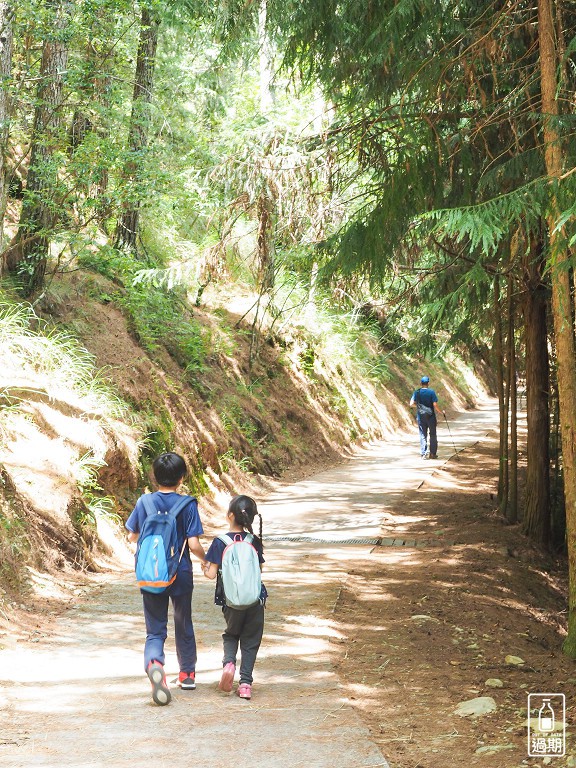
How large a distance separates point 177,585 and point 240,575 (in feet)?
1.40

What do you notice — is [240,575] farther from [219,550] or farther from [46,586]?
[46,586]

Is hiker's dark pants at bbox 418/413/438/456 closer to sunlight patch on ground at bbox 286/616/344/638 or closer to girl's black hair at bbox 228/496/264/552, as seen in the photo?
sunlight patch on ground at bbox 286/616/344/638

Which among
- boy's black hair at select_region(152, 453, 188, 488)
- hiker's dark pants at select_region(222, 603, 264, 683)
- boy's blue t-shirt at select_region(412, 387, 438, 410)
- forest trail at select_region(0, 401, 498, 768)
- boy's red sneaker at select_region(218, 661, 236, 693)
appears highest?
boy's blue t-shirt at select_region(412, 387, 438, 410)

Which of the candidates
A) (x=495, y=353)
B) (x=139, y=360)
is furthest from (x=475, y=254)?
(x=139, y=360)

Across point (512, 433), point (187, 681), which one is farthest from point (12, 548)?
point (512, 433)

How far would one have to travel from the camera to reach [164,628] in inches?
214

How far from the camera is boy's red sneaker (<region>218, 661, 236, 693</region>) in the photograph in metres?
5.44

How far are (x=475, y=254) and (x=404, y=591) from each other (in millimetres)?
4249

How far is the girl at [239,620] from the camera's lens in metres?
5.44

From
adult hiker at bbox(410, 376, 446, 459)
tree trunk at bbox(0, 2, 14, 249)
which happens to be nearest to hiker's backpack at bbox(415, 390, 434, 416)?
adult hiker at bbox(410, 376, 446, 459)

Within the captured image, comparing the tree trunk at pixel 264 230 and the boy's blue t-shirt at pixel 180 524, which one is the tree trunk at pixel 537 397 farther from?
the boy's blue t-shirt at pixel 180 524

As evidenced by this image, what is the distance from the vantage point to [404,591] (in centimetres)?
886

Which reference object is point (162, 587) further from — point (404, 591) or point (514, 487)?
point (514, 487)

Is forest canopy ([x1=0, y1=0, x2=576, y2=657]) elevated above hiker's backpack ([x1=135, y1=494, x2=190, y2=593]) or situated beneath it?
elevated above
